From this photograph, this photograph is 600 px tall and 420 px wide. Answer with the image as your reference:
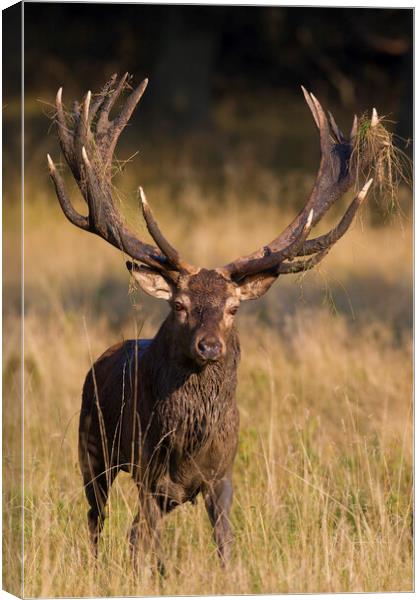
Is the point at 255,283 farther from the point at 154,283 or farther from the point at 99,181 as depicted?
the point at 99,181

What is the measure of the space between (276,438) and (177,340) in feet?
6.44

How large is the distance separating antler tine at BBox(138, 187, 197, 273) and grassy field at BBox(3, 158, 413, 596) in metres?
0.27

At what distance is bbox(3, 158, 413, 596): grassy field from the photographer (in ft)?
20.3

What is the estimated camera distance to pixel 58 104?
6.33 metres

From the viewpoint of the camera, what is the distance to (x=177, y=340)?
6281 millimetres

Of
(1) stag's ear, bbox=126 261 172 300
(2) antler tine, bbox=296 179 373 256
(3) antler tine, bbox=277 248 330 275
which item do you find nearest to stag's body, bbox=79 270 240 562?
(1) stag's ear, bbox=126 261 172 300

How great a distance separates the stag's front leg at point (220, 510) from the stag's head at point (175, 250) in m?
0.64

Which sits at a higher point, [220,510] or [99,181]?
[99,181]

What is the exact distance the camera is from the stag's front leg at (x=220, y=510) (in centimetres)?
638

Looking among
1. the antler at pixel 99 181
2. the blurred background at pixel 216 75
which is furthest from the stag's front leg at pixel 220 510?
the blurred background at pixel 216 75

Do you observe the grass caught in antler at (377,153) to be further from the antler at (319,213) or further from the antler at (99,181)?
the antler at (99,181)

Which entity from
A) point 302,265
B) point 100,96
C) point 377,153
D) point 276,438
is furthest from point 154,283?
point 276,438

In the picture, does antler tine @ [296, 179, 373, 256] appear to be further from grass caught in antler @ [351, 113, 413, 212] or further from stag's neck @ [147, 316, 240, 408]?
stag's neck @ [147, 316, 240, 408]

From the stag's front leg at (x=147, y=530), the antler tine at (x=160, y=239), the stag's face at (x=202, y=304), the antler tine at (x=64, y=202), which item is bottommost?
the stag's front leg at (x=147, y=530)
